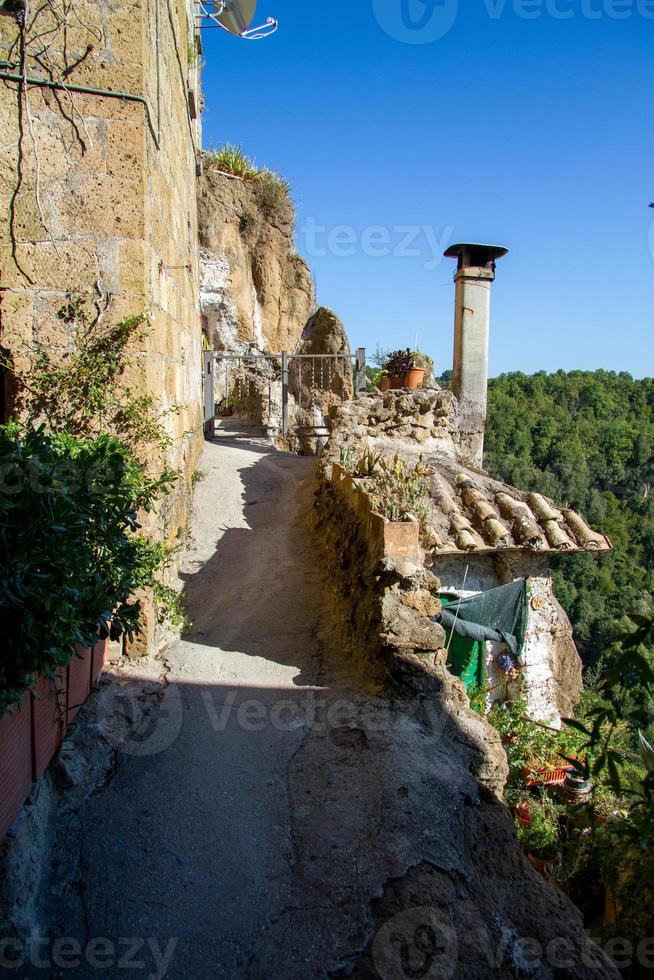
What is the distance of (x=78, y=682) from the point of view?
3.03m

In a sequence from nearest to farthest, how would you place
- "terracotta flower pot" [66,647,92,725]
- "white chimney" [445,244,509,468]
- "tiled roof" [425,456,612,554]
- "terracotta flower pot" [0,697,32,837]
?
"terracotta flower pot" [0,697,32,837] → "terracotta flower pot" [66,647,92,725] → "tiled roof" [425,456,612,554] → "white chimney" [445,244,509,468]

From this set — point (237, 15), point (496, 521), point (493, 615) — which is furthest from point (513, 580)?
point (237, 15)

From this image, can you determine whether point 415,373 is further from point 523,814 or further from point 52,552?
point 52,552

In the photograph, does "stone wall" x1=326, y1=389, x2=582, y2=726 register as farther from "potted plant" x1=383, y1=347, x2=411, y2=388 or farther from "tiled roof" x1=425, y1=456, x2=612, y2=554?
"potted plant" x1=383, y1=347, x2=411, y2=388

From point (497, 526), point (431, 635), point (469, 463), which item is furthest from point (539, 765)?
point (469, 463)

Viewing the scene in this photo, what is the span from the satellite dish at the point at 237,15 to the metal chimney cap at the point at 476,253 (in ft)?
14.8

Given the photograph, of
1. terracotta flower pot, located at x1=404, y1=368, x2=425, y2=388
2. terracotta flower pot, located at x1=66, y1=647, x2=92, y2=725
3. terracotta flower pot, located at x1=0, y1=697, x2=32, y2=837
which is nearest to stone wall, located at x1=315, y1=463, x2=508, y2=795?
terracotta flower pot, located at x1=66, y1=647, x2=92, y2=725


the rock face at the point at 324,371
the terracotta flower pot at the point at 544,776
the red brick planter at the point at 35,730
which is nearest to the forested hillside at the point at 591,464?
the rock face at the point at 324,371

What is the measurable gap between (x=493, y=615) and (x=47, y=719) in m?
Result: 5.36

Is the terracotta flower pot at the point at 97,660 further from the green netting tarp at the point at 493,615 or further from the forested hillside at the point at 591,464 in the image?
the forested hillside at the point at 591,464

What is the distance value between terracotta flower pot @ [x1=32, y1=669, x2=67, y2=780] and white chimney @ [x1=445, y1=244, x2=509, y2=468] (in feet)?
28.7

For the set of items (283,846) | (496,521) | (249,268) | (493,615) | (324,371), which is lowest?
(493,615)

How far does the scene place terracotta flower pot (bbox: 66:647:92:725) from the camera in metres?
2.88

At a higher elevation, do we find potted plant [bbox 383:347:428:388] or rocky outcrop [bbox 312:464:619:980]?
potted plant [bbox 383:347:428:388]
